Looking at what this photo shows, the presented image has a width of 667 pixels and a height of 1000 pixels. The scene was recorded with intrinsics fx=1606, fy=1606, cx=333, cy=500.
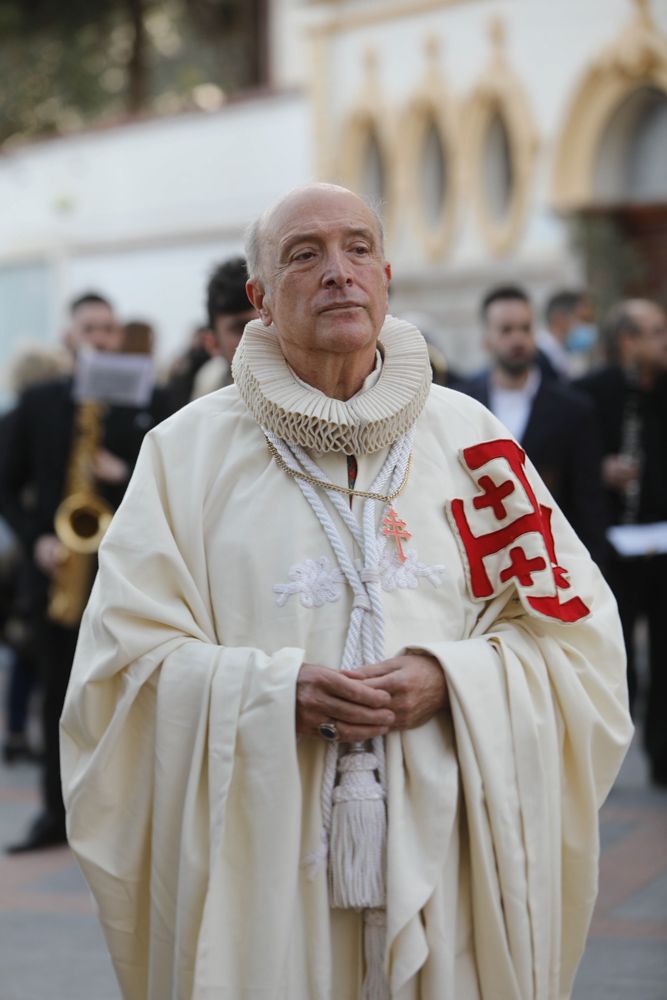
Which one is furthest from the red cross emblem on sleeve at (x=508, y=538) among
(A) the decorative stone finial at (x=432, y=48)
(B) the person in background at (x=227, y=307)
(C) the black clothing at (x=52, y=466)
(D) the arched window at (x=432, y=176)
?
(D) the arched window at (x=432, y=176)

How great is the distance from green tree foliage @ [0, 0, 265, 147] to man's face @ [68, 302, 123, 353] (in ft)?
63.7

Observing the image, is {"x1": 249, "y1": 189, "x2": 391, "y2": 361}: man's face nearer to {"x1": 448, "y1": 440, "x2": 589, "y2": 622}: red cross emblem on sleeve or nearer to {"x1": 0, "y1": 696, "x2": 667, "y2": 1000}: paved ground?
{"x1": 448, "y1": 440, "x2": 589, "y2": 622}: red cross emblem on sleeve

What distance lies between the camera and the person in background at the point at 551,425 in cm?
640

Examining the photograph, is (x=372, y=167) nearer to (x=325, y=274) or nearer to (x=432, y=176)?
(x=432, y=176)

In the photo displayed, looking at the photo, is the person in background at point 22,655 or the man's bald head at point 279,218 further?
the person in background at point 22,655

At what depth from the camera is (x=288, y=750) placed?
3.01 meters

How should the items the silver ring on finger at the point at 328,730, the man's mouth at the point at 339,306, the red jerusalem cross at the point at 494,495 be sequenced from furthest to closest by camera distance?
the red jerusalem cross at the point at 494,495
the man's mouth at the point at 339,306
the silver ring on finger at the point at 328,730

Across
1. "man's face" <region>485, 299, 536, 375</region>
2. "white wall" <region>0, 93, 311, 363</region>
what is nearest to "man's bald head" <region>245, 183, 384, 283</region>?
"man's face" <region>485, 299, 536, 375</region>

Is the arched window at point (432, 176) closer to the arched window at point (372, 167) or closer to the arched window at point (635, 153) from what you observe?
the arched window at point (372, 167)

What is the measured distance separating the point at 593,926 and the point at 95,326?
339 centimetres

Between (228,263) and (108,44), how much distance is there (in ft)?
80.9

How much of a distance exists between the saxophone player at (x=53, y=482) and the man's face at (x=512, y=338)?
4.73ft

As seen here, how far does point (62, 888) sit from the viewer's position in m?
5.99

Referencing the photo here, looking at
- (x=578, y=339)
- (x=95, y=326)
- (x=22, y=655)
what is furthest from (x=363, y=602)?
(x=578, y=339)
